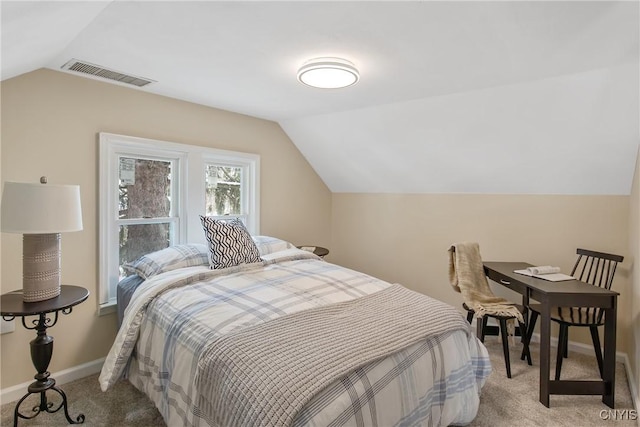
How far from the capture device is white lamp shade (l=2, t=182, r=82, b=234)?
1720 mm

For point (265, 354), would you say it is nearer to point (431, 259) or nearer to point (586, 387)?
point (586, 387)

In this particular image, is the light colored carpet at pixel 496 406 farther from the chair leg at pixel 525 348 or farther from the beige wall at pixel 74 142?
the beige wall at pixel 74 142

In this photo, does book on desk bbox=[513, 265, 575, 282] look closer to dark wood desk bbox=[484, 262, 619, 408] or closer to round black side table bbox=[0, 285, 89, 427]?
dark wood desk bbox=[484, 262, 619, 408]

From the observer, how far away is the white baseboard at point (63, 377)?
2160 mm

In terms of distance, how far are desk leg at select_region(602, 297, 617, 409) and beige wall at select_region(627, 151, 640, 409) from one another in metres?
0.13

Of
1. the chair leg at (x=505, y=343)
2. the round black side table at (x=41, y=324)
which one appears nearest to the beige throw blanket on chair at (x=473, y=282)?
the chair leg at (x=505, y=343)

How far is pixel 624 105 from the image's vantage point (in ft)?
7.07

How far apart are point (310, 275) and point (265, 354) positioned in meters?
1.10

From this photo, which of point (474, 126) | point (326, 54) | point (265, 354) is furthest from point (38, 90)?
point (474, 126)

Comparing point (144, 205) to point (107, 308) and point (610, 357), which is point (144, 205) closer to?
point (107, 308)

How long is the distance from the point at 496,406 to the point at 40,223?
9.36ft

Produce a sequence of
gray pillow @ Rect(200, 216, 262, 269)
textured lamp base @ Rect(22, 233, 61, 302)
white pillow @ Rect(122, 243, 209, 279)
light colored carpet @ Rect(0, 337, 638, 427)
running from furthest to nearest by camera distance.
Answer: gray pillow @ Rect(200, 216, 262, 269) < white pillow @ Rect(122, 243, 209, 279) < light colored carpet @ Rect(0, 337, 638, 427) < textured lamp base @ Rect(22, 233, 61, 302)

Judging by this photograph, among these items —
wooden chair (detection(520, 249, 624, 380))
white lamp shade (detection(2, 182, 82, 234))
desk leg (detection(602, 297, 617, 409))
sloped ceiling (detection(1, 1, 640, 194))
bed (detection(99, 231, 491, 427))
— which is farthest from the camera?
wooden chair (detection(520, 249, 624, 380))

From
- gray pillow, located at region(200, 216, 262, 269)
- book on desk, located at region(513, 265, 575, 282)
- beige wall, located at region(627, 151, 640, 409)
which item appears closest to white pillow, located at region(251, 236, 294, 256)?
gray pillow, located at region(200, 216, 262, 269)
